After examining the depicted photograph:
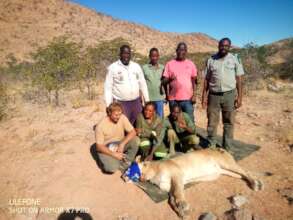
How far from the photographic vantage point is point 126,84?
4.86m

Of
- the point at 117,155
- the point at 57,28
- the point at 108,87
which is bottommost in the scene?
the point at 117,155

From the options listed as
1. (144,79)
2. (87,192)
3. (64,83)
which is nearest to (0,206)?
(87,192)

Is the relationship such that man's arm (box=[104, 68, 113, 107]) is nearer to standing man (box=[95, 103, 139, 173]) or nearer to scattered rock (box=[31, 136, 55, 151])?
standing man (box=[95, 103, 139, 173])

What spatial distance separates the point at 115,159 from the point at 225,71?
8.07 ft

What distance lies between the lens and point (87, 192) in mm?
3959

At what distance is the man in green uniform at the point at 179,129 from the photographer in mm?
4852

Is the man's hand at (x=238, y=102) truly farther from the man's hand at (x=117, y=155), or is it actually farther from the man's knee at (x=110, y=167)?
the man's knee at (x=110, y=167)

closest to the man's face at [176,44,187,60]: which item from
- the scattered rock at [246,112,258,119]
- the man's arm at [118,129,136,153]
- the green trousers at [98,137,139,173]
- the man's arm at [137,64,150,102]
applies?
the man's arm at [137,64,150,102]

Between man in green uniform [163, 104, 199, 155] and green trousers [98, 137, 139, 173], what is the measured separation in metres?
0.67

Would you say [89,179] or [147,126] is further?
[147,126]

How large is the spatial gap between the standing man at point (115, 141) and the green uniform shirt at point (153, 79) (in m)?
0.96

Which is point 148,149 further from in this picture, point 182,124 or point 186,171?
point 186,171

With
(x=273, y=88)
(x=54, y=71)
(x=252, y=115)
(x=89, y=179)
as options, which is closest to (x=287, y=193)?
(x=89, y=179)

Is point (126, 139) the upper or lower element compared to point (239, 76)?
lower
